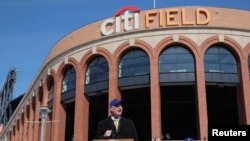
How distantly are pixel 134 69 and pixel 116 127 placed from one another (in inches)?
1117

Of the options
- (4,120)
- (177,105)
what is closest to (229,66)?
(177,105)

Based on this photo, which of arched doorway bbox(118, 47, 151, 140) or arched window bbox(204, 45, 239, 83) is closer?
arched window bbox(204, 45, 239, 83)

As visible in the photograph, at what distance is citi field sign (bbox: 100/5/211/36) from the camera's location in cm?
3403

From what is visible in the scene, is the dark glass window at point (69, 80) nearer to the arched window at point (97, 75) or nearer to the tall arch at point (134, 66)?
the arched window at point (97, 75)

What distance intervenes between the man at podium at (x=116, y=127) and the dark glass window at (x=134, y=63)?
2779cm

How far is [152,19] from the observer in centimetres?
3472

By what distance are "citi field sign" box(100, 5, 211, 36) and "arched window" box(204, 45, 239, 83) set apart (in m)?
2.68

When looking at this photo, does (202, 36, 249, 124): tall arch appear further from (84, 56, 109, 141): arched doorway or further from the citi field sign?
(84, 56, 109, 141): arched doorway

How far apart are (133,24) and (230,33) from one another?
8.34m

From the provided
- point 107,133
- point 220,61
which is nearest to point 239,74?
point 220,61

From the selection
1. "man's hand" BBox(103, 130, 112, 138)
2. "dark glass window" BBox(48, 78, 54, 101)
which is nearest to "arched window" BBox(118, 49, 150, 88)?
"dark glass window" BBox(48, 78, 54, 101)

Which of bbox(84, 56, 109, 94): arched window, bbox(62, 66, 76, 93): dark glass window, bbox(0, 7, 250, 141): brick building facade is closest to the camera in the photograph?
bbox(0, 7, 250, 141): brick building facade

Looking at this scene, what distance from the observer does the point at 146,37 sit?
34.4 metres

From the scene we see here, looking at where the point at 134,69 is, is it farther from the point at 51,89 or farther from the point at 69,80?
the point at 51,89
